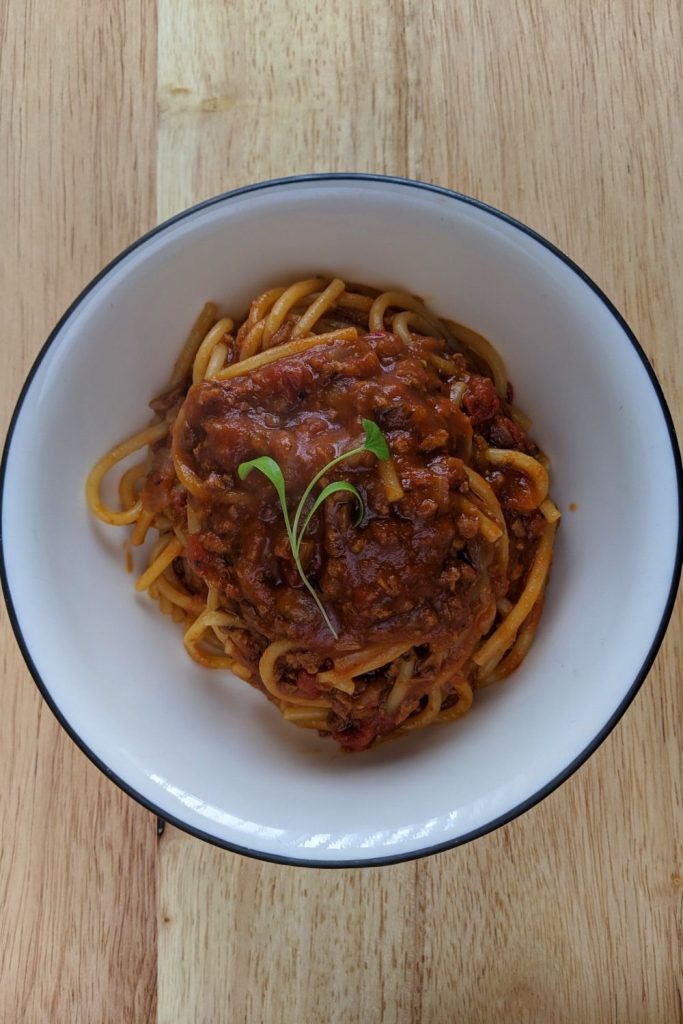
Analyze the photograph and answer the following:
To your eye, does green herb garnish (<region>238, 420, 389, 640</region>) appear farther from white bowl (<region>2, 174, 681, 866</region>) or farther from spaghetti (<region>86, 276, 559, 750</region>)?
white bowl (<region>2, 174, 681, 866</region>)

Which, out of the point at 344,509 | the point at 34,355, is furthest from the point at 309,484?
the point at 34,355

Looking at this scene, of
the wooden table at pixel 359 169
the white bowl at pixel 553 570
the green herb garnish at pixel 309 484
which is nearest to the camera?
the green herb garnish at pixel 309 484

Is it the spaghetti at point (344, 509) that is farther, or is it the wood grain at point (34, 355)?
the wood grain at point (34, 355)

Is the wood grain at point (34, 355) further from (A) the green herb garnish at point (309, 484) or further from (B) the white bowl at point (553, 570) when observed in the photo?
(A) the green herb garnish at point (309, 484)

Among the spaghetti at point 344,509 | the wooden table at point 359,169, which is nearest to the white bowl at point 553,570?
the spaghetti at point 344,509

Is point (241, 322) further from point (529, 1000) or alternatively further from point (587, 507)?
point (529, 1000)

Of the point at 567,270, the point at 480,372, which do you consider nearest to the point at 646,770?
the point at 480,372
